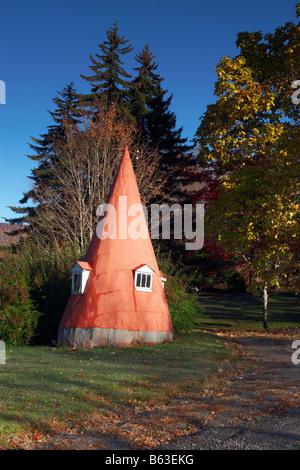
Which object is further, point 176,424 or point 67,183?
point 67,183

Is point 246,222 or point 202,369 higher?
point 246,222

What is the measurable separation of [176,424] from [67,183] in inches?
839

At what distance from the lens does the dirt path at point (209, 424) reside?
16.9 ft

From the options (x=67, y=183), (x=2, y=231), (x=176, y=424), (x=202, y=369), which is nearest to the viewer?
(x=176, y=424)

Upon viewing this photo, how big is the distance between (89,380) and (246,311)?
20587 mm

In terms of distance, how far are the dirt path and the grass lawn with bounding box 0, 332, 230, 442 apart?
37cm

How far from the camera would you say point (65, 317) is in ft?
45.8

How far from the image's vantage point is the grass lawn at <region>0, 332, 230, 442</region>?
628cm

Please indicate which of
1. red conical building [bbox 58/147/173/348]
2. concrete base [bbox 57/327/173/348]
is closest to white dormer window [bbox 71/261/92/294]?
red conical building [bbox 58/147/173/348]

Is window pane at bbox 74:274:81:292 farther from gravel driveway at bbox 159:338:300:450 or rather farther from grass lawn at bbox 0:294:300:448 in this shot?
gravel driveway at bbox 159:338:300:450

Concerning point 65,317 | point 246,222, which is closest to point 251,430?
point 65,317

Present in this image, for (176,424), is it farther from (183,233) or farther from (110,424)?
(183,233)

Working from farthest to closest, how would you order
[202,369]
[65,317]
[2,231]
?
[2,231] < [65,317] < [202,369]

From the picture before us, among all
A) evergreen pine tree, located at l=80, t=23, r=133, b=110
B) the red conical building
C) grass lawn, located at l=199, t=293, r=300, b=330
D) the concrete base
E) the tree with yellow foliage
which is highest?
evergreen pine tree, located at l=80, t=23, r=133, b=110
